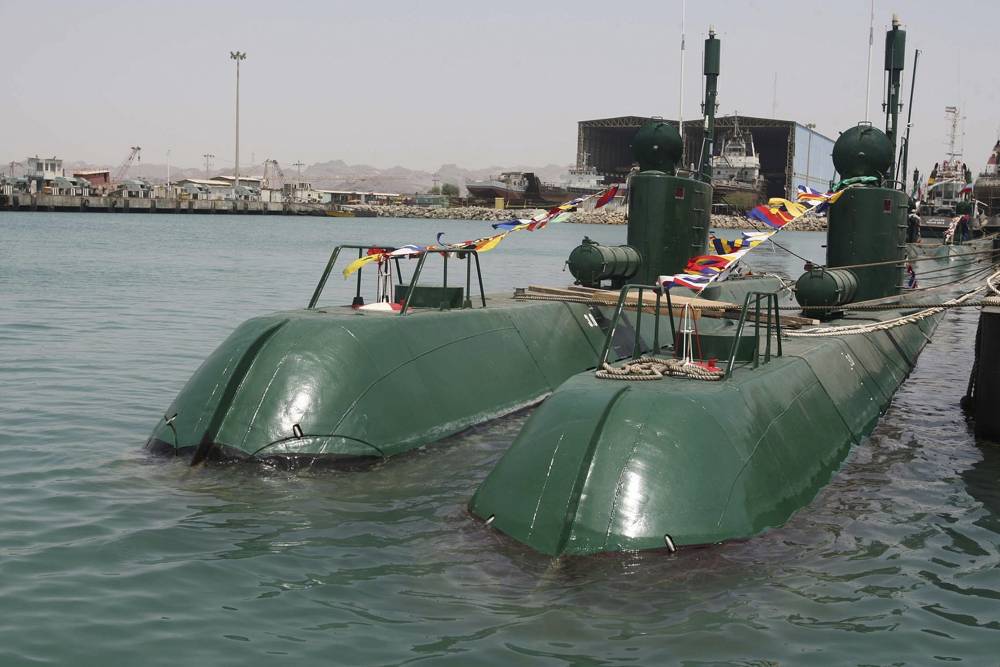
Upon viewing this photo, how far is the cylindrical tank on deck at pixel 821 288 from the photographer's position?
746 inches

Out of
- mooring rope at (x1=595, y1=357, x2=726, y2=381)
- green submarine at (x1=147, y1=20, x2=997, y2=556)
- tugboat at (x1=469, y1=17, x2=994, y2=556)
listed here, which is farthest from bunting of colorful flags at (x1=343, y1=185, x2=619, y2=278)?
tugboat at (x1=469, y1=17, x2=994, y2=556)

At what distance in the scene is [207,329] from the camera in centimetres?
2858

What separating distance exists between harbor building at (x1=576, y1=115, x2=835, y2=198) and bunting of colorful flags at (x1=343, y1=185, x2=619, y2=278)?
349 feet

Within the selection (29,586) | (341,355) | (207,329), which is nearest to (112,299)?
(207,329)

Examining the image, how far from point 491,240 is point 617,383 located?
8.24m

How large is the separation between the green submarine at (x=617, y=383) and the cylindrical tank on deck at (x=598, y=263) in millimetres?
43

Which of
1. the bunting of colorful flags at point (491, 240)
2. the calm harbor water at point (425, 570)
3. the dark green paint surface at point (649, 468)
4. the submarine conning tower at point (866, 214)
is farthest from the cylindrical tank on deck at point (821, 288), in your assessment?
the dark green paint surface at point (649, 468)

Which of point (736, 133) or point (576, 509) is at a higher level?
point (736, 133)

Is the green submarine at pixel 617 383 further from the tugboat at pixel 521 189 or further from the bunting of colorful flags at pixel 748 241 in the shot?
the tugboat at pixel 521 189

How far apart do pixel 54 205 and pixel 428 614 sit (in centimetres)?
13162

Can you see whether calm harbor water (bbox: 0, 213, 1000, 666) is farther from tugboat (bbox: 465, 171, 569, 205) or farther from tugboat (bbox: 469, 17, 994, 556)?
tugboat (bbox: 465, 171, 569, 205)

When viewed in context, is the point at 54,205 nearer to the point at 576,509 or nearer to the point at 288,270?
the point at 288,270

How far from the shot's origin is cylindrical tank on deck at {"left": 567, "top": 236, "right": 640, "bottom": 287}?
20.8 meters

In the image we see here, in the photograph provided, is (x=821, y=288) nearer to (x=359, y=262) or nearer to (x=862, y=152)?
(x=862, y=152)
